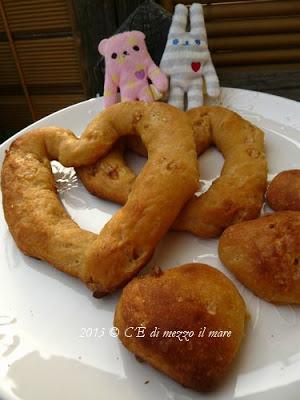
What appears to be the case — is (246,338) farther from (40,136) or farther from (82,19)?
(82,19)

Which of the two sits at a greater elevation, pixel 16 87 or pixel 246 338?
pixel 16 87

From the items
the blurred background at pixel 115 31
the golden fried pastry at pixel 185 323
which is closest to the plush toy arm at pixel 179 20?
the blurred background at pixel 115 31

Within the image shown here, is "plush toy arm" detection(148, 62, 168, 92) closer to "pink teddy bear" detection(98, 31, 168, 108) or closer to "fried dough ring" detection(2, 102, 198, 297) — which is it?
"pink teddy bear" detection(98, 31, 168, 108)

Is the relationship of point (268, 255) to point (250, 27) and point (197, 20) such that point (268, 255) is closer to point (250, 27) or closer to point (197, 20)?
point (197, 20)

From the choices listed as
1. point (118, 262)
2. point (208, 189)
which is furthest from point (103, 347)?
point (208, 189)

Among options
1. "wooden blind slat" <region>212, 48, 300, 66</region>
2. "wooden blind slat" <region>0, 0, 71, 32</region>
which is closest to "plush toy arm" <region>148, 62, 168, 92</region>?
"wooden blind slat" <region>212, 48, 300, 66</region>

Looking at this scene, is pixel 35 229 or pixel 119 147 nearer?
pixel 35 229
